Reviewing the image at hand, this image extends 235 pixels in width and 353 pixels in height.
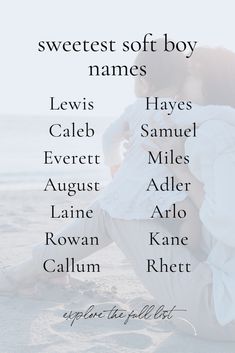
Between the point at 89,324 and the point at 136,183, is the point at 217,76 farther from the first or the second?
the point at 89,324

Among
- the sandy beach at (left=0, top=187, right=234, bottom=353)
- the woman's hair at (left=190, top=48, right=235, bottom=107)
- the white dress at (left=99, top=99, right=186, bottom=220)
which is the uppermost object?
the woman's hair at (left=190, top=48, right=235, bottom=107)

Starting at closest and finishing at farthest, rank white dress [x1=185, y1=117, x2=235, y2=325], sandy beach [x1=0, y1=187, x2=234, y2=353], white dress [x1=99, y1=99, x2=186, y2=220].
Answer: white dress [x1=185, y1=117, x2=235, y2=325], sandy beach [x1=0, y1=187, x2=234, y2=353], white dress [x1=99, y1=99, x2=186, y2=220]

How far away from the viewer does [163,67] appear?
10.4 ft

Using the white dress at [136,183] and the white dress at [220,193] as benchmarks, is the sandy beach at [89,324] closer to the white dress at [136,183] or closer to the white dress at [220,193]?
the white dress at [220,193]

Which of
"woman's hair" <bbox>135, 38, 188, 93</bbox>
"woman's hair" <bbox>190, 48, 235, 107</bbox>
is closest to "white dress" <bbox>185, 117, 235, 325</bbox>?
"woman's hair" <bbox>190, 48, 235, 107</bbox>

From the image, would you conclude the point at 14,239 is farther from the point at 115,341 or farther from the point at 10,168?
the point at 10,168

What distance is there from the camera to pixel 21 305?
353cm

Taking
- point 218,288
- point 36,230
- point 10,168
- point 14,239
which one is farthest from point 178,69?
point 10,168

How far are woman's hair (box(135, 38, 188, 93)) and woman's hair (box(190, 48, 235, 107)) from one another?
104mm

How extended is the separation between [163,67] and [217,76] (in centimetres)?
26

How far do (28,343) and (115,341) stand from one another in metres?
0.34

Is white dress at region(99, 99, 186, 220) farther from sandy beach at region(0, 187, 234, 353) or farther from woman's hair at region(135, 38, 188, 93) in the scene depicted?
sandy beach at region(0, 187, 234, 353)

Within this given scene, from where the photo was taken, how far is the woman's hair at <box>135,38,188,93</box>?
3.15 m

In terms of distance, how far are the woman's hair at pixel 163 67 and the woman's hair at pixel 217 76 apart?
0.34 ft
